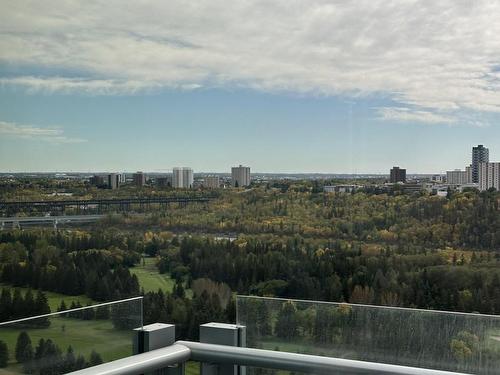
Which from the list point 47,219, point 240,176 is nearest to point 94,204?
point 47,219

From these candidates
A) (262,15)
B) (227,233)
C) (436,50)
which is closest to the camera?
(436,50)

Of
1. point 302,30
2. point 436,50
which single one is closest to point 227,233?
point 302,30

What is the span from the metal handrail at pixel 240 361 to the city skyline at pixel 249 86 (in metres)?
3.95

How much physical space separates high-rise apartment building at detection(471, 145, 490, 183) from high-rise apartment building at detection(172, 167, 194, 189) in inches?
90.9

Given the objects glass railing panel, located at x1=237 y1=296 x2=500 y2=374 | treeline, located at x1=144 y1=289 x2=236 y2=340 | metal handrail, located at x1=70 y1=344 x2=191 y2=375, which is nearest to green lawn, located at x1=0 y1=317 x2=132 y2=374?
metal handrail, located at x1=70 y1=344 x2=191 y2=375

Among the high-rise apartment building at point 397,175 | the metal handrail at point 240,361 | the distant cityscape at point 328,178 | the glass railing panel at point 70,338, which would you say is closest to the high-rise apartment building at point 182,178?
the distant cityscape at point 328,178

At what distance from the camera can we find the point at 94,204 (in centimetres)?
593

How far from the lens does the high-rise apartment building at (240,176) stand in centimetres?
591

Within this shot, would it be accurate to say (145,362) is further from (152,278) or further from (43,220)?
(43,220)

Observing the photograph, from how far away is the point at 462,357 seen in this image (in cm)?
192

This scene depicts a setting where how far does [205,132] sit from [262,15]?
1.13 metres

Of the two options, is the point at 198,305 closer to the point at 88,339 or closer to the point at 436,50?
the point at 436,50

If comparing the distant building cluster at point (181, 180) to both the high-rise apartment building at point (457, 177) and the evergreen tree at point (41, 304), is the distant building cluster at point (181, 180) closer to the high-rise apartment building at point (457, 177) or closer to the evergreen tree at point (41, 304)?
the evergreen tree at point (41, 304)

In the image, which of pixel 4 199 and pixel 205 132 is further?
pixel 205 132
